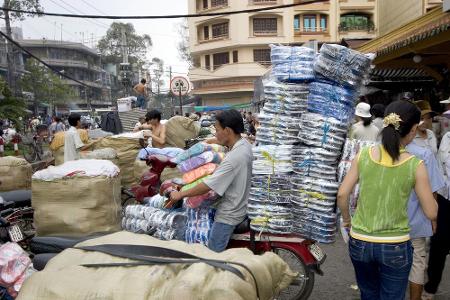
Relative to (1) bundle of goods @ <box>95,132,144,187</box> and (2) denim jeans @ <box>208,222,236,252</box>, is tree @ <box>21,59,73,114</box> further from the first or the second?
(2) denim jeans @ <box>208,222,236,252</box>

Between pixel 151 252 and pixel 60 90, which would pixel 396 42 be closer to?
pixel 151 252

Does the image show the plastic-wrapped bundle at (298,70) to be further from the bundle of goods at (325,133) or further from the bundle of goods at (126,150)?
the bundle of goods at (126,150)

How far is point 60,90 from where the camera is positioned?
46906 mm

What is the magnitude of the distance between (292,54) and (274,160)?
91cm

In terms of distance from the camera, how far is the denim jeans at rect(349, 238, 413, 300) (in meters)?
2.61

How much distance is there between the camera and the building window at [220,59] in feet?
158

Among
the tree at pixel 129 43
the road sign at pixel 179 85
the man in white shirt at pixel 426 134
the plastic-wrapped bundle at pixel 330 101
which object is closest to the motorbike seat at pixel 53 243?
the plastic-wrapped bundle at pixel 330 101

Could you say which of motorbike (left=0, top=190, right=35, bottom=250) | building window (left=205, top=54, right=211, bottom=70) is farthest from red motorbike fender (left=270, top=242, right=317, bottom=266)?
building window (left=205, top=54, right=211, bottom=70)

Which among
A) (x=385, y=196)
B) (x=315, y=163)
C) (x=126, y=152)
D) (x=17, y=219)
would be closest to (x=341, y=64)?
(x=315, y=163)

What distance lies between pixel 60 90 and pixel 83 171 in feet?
150

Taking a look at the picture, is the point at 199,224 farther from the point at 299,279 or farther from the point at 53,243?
the point at 53,243

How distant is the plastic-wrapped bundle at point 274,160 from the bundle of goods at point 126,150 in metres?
4.26

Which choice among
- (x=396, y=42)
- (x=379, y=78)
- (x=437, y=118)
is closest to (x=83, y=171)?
(x=437, y=118)

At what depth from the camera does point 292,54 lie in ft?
12.4
